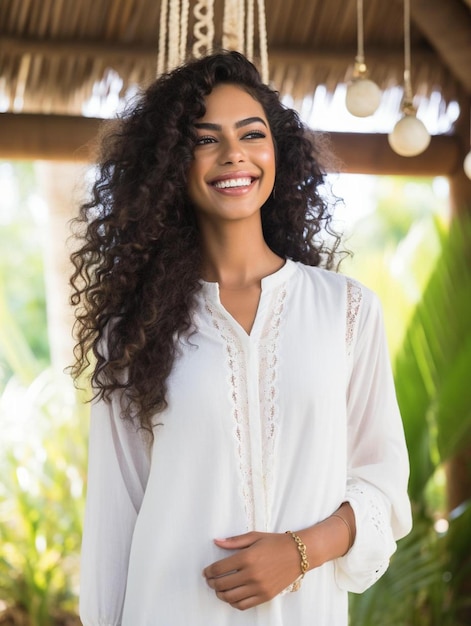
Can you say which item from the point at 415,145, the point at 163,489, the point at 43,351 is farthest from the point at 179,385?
the point at 43,351

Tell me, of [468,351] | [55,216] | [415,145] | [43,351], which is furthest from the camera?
[43,351]

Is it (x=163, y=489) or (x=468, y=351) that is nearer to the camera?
(x=163, y=489)

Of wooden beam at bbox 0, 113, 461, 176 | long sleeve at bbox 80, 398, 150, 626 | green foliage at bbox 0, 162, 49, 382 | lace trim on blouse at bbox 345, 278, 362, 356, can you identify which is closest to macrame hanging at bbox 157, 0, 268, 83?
lace trim on blouse at bbox 345, 278, 362, 356

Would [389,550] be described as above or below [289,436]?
below

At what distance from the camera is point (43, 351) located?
41.1ft

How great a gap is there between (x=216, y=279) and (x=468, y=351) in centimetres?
198

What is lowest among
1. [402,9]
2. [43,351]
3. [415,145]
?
[43,351]

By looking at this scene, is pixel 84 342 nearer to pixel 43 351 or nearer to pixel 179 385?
pixel 179 385

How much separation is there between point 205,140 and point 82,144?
2.05 m

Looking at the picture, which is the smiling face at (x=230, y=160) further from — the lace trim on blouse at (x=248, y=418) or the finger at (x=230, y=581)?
the finger at (x=230, y=581)

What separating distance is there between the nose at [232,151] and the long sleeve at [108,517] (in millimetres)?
505

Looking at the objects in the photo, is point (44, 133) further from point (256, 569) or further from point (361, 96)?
point (256, 569)

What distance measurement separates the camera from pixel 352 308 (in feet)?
6.80

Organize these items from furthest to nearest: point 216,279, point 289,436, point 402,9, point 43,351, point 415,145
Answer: point 43,351
point 402,9
point 415,145
point 216,279
point 289,436
